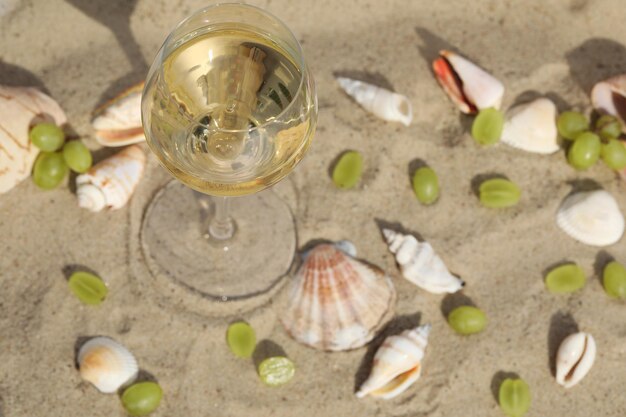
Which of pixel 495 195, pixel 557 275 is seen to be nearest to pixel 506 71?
pixel 495 195

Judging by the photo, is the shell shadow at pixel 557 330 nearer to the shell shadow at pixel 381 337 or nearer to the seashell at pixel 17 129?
the shell shadow at pixel 381 337

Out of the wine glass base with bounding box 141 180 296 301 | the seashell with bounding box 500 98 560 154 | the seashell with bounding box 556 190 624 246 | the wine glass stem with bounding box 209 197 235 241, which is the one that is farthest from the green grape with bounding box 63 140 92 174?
the seashell with bounding box 556 190 624 246

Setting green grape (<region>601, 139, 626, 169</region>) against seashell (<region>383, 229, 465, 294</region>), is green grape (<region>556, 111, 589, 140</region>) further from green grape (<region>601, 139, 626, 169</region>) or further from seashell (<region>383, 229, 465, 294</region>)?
seashell (<region>383, 229, 465, 294</region>)

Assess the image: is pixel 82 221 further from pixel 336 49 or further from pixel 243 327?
pixel 336 49

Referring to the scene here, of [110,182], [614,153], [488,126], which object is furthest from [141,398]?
[614,153]

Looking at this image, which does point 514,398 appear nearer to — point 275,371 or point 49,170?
point 275,371

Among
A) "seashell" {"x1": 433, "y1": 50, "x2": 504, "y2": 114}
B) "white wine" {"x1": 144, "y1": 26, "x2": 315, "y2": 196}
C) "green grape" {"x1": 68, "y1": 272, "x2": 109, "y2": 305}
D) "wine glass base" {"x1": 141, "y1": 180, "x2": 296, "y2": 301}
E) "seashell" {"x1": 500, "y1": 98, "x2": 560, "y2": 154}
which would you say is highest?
"white wine" {"x1": 144, "y1": 26, "x2": 315, "y2": 196}
